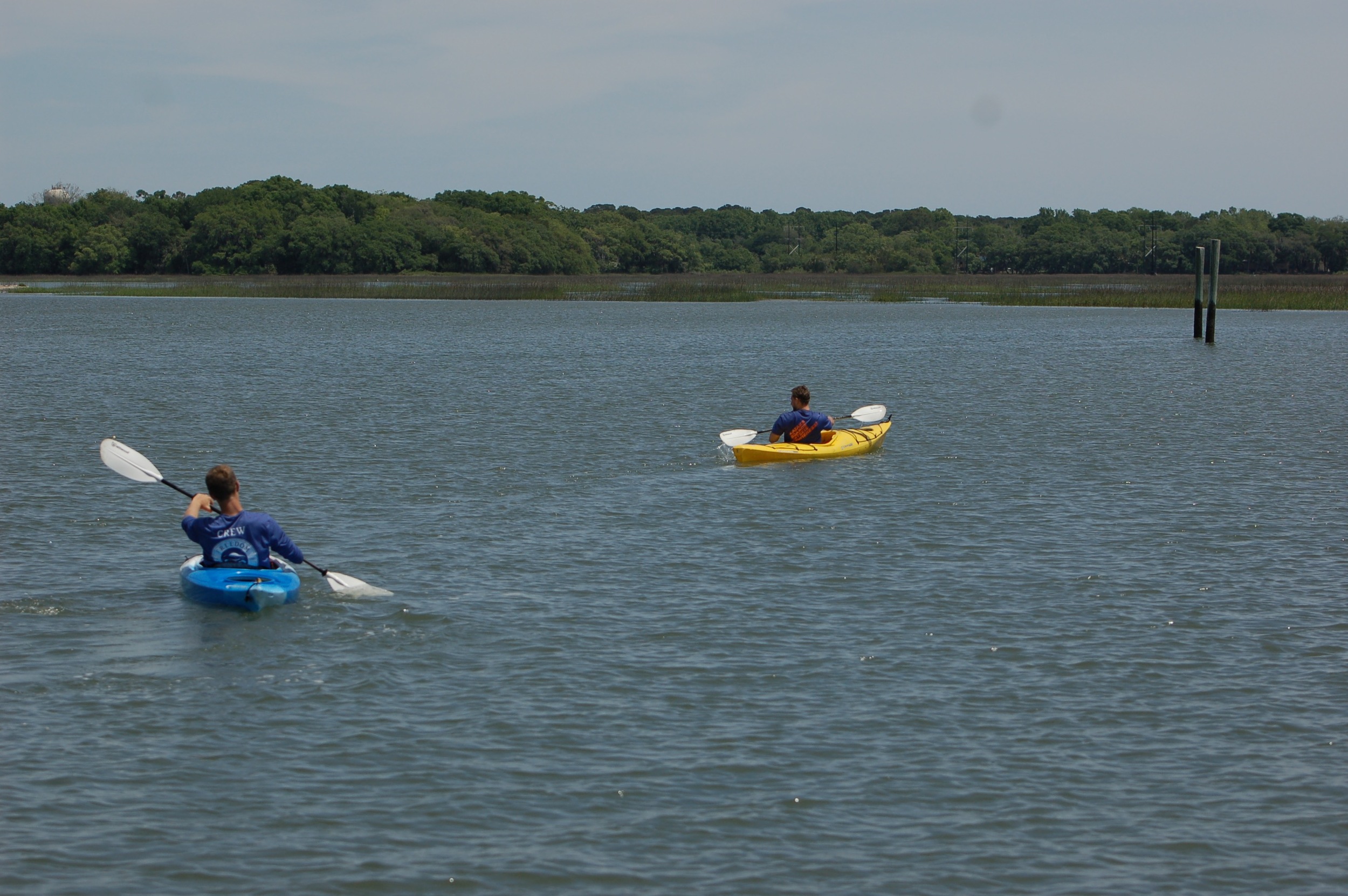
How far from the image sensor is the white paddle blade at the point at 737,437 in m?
18.2

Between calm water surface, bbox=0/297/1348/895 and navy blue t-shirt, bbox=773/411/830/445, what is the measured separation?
0.74m

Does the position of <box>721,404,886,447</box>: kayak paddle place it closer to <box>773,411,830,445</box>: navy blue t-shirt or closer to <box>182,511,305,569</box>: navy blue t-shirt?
<box>773,411,830,445</box>: navy blue t-shirt

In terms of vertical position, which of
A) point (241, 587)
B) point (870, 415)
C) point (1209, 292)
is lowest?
point (241, 587)

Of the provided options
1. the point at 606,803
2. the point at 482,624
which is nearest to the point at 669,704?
the point at 606,803

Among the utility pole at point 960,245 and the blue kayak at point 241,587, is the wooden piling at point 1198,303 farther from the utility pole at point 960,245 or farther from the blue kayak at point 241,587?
the utility pole at point 960,245

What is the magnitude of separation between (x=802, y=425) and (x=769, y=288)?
65748 millimetres

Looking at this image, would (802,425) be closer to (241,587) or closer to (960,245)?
(241,587)

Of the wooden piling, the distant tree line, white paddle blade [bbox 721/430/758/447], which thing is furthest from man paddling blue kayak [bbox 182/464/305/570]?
the distant tree line

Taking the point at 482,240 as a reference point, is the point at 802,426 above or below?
below

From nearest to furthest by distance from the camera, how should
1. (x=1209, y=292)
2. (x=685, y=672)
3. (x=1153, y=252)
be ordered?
(x=685, y=672)
(x=1209, y=292)
(x=1153, y=252)

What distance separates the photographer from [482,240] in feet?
348

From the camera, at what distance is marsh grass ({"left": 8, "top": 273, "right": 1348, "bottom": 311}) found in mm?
60156

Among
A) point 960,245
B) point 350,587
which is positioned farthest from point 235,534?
point 960,245

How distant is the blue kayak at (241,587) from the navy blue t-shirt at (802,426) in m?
8.71
